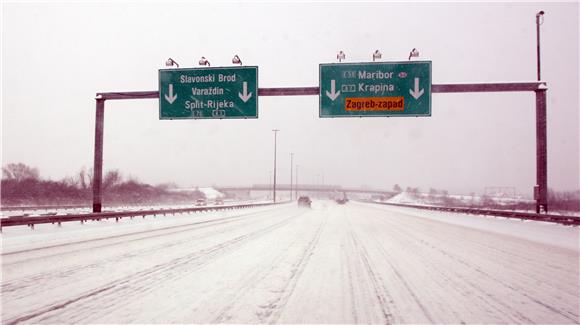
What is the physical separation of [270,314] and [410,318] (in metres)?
1.65

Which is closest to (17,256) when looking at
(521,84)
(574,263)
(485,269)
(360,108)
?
(485,269)

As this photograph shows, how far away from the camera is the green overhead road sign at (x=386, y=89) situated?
743 inches

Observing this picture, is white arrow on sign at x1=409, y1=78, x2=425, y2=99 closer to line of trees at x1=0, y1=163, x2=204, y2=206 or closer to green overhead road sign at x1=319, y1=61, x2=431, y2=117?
green overhead road sign at x1=319, y1=61, x2=431, y2=117

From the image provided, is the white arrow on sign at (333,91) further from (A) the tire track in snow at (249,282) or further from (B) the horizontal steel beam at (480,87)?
(A) the tire track in snow at (249,282)

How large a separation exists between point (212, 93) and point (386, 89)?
781 cm

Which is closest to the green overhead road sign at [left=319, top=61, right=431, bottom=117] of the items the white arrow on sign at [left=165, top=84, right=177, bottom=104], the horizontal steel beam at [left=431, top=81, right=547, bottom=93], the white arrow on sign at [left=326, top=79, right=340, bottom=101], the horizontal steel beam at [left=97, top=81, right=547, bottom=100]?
the white arrow on sign at [left=326, top=79, right=340, bottom=101]

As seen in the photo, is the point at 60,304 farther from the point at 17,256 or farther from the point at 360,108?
the point at 360,108

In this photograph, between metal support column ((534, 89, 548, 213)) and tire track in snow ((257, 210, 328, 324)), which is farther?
metal support column ((534, 89, 548, 213))

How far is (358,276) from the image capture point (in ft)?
25.7

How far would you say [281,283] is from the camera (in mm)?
7074

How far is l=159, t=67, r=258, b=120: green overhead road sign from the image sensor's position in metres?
19.9

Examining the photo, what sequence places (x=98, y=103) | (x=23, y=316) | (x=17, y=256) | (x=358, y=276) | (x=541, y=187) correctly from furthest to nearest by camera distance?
1. (x=98, y=103)
2. (x=541, y=187)
3. (x=17, y=256)
4. (x=358, y=276)
5. (x=23, y=316)

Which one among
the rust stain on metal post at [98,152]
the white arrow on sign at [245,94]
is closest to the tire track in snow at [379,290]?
the white arrow on sign at [245,94]

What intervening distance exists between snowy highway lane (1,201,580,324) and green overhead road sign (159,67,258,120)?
28.7 feet
